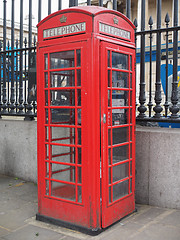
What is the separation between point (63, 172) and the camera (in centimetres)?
340

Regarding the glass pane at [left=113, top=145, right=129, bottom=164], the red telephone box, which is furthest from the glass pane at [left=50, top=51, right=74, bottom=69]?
the glass pane at [left=113, top=145, right=129, bottom=164]

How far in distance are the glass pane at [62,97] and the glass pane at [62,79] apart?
81 millimetres

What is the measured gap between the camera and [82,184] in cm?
315

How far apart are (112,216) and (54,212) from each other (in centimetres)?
71

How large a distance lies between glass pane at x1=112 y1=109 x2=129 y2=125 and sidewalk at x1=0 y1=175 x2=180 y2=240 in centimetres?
121

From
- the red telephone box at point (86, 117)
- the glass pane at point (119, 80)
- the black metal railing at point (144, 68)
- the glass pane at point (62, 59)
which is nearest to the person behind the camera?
the red telephone box at point (86, 117)

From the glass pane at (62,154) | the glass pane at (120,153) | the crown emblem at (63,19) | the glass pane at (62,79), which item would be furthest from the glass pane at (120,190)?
the crown emblem at (63,19)

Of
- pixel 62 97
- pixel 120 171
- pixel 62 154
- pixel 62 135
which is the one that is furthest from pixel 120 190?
pixel 62 97

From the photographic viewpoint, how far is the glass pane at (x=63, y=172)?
130 inches

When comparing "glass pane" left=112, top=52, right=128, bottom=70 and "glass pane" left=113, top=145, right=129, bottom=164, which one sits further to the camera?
"glass pane" left=113, top=145, right=129, bottom=164

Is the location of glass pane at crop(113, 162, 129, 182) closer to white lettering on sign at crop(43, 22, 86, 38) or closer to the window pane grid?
the window pane grid

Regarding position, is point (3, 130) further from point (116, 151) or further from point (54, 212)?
point (116, 151)

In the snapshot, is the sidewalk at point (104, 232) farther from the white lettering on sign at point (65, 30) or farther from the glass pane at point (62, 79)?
the white lettering on sign at point (65, 30)

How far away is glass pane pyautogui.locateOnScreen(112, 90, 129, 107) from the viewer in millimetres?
3271
